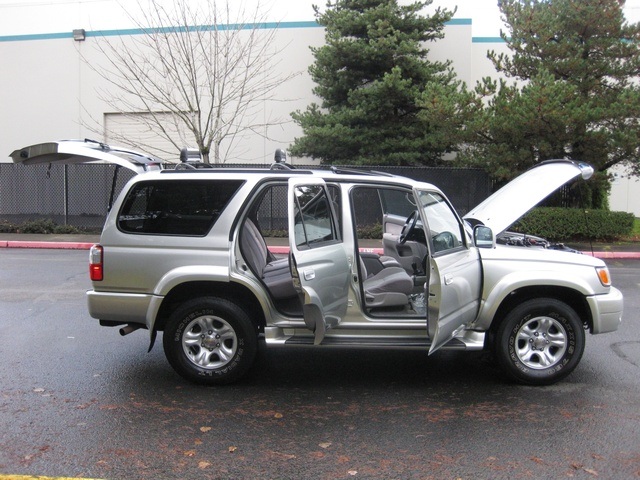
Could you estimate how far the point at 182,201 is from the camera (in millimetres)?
5574

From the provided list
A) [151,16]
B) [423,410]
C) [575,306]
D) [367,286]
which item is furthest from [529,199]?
[151,16]

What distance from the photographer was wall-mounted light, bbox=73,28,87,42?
1003 inches

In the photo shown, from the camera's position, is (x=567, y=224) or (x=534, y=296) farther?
(x=567, y=224)

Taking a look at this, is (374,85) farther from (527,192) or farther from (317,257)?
(317,257)

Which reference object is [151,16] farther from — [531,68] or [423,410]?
[423,410]

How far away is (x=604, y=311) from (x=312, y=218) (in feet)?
8.66

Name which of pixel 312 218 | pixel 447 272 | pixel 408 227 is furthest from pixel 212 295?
pixel 408 227

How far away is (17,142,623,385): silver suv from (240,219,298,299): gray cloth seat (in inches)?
1.0

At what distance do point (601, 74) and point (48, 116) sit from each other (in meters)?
20.9

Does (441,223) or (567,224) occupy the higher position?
(441,223)

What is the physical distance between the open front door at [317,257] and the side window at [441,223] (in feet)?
2.58

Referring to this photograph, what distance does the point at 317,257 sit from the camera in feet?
16.8

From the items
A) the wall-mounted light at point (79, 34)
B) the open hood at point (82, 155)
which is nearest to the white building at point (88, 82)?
the wall-mounted light at point (79, 34)

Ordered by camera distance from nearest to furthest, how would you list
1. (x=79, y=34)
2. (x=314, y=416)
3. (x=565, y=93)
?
(x=314, y=416), (x=565, y=93), (x=79, y=34)
